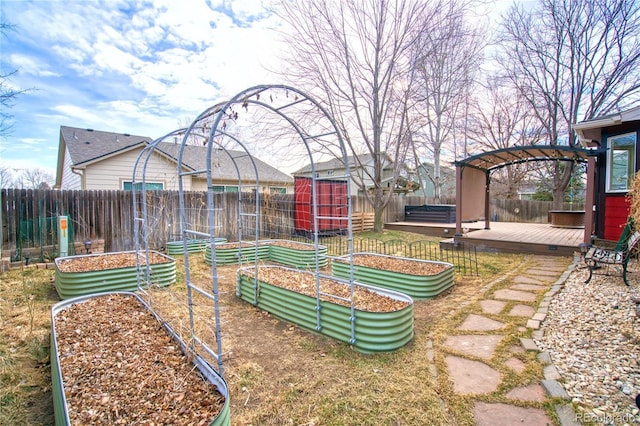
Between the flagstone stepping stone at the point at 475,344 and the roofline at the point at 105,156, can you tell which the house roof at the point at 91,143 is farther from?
the flagstone stepping stone at the point at 475,344

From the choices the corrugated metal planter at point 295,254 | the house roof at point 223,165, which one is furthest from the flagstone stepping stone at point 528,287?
the house roof at point 223,165

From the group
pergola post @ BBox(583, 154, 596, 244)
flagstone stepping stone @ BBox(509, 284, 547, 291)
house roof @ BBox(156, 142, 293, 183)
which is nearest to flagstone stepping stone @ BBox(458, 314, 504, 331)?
flagstone stepping stone @ BBox(509, 284, 547, 291)

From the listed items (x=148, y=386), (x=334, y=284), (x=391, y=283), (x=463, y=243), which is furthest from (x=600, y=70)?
(x=148, y=386)

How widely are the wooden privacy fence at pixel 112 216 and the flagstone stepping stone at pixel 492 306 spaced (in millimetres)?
3213

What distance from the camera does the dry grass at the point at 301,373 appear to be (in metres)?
1.99

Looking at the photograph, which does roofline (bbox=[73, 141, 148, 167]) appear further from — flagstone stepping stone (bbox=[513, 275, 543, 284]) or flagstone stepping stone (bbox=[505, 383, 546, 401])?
flagstone stepping stone (bbox=[505, 383, 546, 401])

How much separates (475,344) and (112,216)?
8.32 m

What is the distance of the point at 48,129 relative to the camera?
1236 cm

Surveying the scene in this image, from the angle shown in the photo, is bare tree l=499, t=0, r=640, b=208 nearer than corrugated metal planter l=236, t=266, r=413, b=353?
No

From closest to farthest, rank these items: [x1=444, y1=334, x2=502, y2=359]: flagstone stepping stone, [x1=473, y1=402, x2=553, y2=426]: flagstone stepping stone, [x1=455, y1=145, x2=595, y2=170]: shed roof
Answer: [x1=473, y1=402, x2=553, y2=426]: flagstone stepping stone → [x1=444, y1=334, x2=502, y2=359]: flagstone stepping stone → [x1=455, y1=145, x2=595, y2=170]: shed roof

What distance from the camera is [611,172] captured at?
639cm

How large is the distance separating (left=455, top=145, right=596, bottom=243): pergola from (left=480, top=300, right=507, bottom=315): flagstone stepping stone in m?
4.19

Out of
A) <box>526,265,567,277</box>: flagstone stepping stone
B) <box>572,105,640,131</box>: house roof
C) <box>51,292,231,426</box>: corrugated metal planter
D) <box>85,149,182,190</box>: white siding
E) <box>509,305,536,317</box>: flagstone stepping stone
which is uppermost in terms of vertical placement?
<box>572,105,640,131</box>: house roof

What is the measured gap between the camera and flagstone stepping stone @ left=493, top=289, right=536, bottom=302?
4.04 meters
